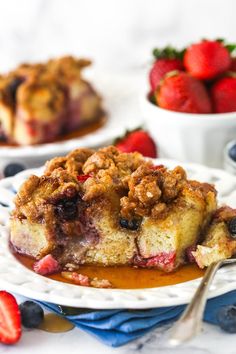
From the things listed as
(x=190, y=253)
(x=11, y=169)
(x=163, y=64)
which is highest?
(x=163, y=64)

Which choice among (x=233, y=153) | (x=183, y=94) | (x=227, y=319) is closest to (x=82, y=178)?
(x=227, y=319)

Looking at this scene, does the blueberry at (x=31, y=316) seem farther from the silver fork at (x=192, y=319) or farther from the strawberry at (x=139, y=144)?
the strawberry at (x=139, y=144)

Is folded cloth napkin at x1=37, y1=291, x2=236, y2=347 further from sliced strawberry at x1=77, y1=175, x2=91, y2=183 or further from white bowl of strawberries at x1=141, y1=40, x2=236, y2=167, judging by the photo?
white bowl of strawberries at x1=141, y1=40, x2=236, y2=167

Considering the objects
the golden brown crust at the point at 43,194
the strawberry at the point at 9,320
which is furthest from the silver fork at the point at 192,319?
the golden brown crust at the point at 43,194

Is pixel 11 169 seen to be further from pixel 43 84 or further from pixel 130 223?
pixel 130 223

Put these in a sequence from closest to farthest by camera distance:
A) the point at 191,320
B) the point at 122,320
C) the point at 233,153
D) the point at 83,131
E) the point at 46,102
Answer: the point at 191,320
the point at 122,320
the point at 233,153
the point at 46,102
the point at 83,131

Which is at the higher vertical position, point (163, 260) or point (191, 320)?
point (191, 320)
